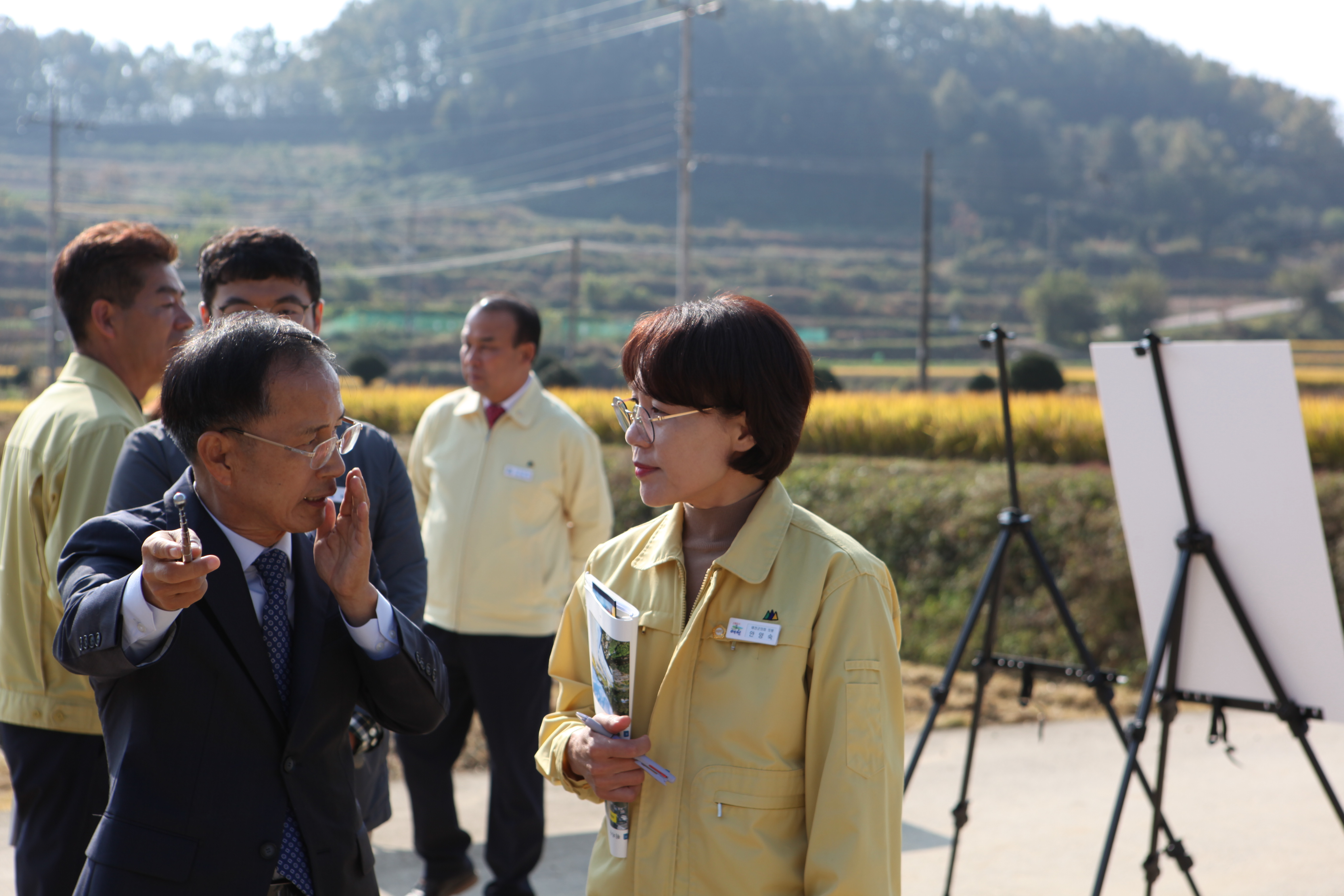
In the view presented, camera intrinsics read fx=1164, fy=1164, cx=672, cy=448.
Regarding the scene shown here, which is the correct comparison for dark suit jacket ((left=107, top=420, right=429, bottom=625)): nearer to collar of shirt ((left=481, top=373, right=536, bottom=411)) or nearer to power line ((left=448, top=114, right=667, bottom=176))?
collar of shirt ((left=481, top=373, right=536, bottom=411))

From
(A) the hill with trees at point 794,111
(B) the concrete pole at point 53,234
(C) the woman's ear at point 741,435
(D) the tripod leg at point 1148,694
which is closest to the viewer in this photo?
(C) the woman's ear at point 741,435

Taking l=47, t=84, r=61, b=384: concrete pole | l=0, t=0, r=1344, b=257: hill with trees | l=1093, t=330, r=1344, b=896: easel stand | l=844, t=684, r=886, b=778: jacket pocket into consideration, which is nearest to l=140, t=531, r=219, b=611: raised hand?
l=844, t=684, r=886, b=778: jacket pocket

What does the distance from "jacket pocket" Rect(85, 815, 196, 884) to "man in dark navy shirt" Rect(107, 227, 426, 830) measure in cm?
67

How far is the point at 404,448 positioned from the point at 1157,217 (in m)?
73.0

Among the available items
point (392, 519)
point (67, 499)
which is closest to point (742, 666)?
point (392, 519)

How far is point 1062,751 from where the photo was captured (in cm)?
564

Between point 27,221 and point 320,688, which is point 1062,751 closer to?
point 320,688

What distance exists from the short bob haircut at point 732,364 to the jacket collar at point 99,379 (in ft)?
4.34

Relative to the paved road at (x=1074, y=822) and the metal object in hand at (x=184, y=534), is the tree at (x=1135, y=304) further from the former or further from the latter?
the metal object in hand at (x=184, y=534)

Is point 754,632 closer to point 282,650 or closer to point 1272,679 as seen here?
point 282,650

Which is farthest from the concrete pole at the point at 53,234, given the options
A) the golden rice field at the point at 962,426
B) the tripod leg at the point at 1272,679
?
the tripod leg at the point at 1272,679

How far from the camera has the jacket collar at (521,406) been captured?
4219 mm

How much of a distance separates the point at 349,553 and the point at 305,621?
128 millimetres

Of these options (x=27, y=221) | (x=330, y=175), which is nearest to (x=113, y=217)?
(x=27, y=221)
